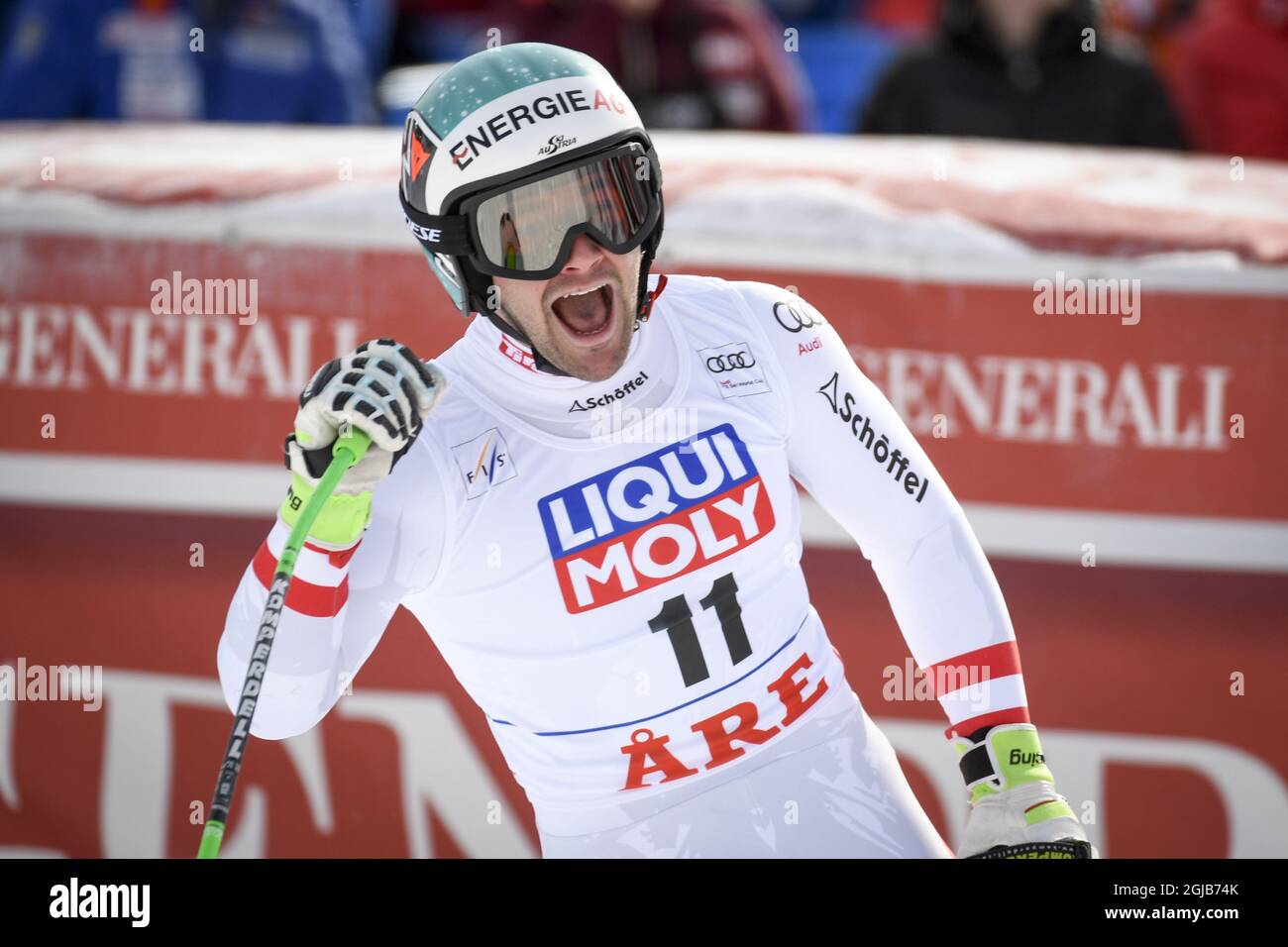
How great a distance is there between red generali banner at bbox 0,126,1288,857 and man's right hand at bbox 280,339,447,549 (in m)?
1.98

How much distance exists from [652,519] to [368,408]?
60 cm

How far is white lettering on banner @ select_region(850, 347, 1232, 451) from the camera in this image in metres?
4.36

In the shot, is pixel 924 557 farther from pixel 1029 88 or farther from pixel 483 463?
pixel 1029 88

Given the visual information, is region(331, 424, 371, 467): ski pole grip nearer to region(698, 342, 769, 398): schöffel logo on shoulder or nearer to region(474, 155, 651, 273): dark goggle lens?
region(474, 155, 651, 273): dark goggle lens

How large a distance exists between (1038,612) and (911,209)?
1.12 meters

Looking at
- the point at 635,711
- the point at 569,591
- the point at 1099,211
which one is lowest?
the point at 635,711

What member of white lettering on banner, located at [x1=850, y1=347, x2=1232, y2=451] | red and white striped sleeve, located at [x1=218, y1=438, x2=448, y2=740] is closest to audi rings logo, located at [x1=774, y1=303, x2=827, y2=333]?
red and white striped sleeve, located at [x1=218, y1=438, x2=448, y2=740]

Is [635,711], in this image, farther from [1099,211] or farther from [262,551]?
[1099,211]

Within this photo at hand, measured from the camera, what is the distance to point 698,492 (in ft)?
9.70

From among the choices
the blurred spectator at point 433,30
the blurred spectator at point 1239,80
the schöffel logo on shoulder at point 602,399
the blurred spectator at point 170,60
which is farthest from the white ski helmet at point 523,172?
the blurred spectator at point 433,30

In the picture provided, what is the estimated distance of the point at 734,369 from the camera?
10.0 feet
